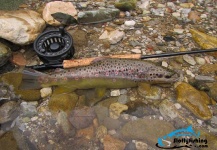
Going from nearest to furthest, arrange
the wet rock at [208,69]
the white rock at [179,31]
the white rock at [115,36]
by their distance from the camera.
A: the wet rock at [208,69] → the white rock at [115,36] → the white rock at [179,31]

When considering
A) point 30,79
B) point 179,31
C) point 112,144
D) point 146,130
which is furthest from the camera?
point 179,31

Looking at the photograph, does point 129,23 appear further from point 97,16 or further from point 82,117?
point 82,117

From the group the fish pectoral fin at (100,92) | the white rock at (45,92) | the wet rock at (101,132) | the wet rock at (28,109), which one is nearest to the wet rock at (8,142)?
the wet rock at (28,109)

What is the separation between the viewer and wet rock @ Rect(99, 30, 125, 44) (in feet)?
14.8

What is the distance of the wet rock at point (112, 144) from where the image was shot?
3.11 m

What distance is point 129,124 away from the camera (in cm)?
336

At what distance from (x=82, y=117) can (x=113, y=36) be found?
1.82 meters

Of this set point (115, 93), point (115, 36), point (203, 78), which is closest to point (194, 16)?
point (203, 78)

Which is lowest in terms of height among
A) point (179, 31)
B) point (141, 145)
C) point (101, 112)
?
point (141, 145)

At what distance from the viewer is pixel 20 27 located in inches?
157

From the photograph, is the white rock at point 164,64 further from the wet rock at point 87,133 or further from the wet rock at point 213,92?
the wet rock at point 87,133

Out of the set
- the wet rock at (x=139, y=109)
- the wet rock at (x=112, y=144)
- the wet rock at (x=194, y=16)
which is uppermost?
the wet rock at (x=194, y=16)

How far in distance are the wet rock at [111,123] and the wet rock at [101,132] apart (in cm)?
6

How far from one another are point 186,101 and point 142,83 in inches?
29.0
